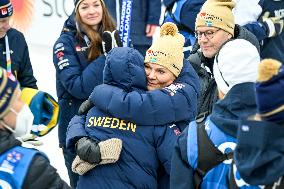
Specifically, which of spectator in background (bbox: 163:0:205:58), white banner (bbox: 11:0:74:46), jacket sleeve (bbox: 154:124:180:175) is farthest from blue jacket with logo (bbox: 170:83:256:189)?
white banner (bbox: 11:0:74:46)

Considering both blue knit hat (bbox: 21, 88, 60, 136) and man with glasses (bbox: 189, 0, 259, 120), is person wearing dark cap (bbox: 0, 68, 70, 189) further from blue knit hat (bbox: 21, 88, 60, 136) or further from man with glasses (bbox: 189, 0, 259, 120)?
man with glasses (bbox: 189, 0, 259, 120)

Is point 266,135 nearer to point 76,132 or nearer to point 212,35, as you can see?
point 76,132

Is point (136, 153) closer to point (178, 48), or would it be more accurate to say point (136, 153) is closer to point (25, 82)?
point (178, 48)

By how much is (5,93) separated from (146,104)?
3.93ft

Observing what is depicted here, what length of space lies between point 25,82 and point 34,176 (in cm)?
249

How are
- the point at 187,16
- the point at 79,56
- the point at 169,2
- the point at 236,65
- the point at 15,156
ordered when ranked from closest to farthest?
the point at 15,156 < the point at 236,65 < the point at 79,56 < the point at 187,16 < the point at 169,2

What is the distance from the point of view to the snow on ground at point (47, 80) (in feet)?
22.1

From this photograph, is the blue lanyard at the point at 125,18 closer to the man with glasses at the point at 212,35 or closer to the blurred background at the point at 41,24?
the man with glasses at the point at 212,35

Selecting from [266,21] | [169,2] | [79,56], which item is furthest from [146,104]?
[266,21]

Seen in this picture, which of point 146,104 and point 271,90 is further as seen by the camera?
point 146,104

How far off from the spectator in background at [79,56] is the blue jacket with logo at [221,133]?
2.04m

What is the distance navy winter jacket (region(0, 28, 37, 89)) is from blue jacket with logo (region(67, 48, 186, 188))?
4.58ft

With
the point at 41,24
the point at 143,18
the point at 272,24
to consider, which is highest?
the point at 272,24

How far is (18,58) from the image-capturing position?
5.18m
